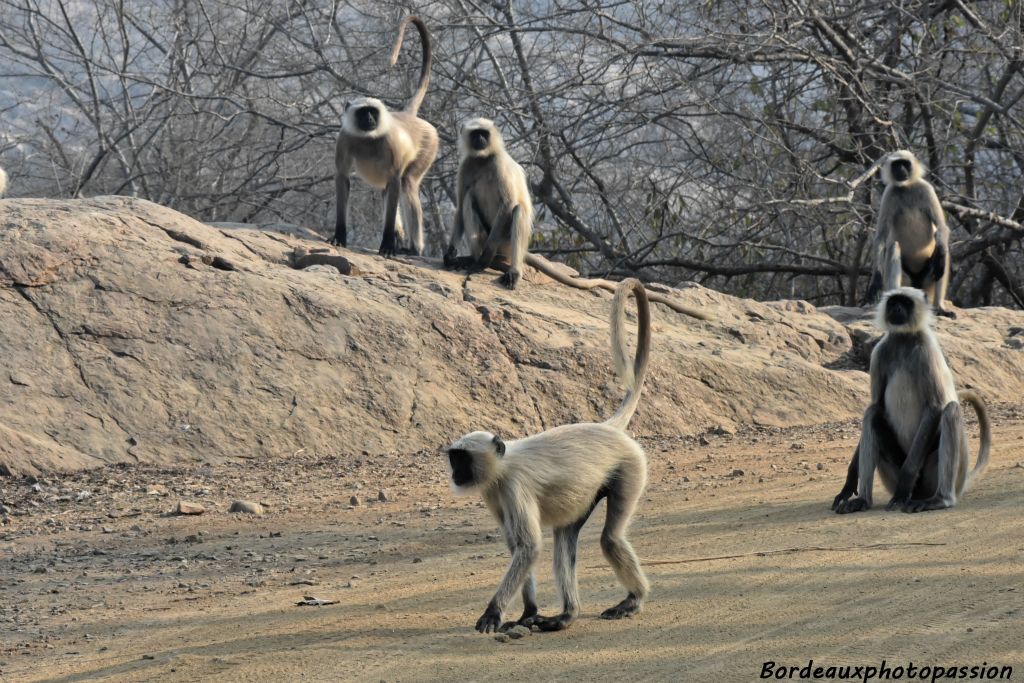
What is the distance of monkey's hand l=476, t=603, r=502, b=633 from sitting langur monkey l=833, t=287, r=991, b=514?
2.21 m

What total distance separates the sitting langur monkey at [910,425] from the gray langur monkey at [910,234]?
5.62m

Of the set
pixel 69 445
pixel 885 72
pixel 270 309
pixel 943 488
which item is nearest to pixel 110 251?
pixel 270 309

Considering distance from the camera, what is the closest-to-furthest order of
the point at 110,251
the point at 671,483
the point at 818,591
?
the point at 818,591, the point at 671,483, the point at 110,251

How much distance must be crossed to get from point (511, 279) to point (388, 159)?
5.14 ft

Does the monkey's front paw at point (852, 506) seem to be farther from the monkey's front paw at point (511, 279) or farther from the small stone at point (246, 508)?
the monkey's front paw at point (511, 279)

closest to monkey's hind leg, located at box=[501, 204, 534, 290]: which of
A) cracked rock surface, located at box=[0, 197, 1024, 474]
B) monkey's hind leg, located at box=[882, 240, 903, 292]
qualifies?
cracked rock surface, located at box=[0, 197, 1024, 474]

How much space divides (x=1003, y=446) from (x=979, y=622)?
3.82m

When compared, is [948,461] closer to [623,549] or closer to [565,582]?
[623,549]

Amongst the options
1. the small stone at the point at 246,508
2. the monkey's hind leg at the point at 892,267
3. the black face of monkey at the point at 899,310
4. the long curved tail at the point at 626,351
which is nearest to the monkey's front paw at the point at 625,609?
the long curved tail at the point at 626,351

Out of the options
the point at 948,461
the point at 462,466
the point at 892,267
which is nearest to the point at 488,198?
the point at 892,267

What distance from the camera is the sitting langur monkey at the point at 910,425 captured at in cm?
559

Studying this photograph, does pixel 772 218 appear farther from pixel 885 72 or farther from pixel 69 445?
pixel 69 445

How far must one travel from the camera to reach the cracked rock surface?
7.34 m

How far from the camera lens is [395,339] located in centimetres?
833
